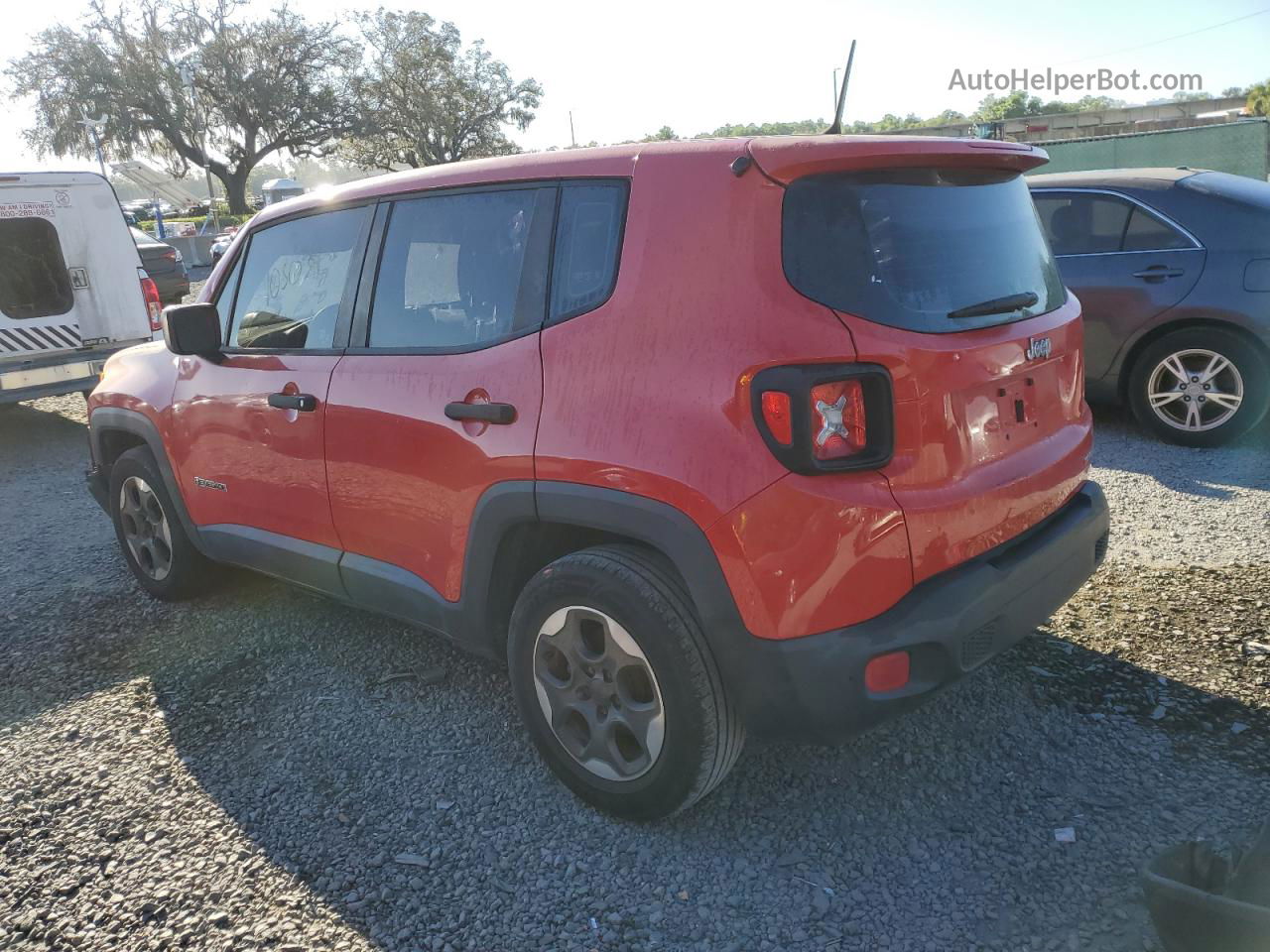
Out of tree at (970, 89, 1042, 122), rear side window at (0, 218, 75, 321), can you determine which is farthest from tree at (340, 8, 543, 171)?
rear side window at (0, 218, 75, 321)

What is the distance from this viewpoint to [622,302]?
2.51 meters

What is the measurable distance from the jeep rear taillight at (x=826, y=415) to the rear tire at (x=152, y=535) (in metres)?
3.05

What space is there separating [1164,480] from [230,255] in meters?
4.83

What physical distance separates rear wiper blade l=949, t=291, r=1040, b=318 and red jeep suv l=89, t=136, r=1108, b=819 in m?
0.01

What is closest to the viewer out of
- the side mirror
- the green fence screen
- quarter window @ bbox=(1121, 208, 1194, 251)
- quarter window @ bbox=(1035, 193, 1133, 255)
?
the side mirror

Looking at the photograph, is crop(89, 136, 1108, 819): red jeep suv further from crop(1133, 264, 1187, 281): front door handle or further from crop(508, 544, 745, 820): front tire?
crop(1133, 264, 1187, 281): front door handle

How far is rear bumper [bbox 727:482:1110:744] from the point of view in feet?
7.39

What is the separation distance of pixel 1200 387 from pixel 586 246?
15.8ft

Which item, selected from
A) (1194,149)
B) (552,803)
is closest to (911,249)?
(552,803)

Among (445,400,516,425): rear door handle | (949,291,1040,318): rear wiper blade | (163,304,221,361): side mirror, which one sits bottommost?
(445,400,516,425): rear door handle

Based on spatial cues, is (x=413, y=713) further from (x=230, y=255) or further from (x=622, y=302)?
(x=230, y=255)

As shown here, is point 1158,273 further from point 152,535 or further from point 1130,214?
point 152,535

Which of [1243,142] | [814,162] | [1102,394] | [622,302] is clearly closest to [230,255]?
[622,302]

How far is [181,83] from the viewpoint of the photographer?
157 feet
